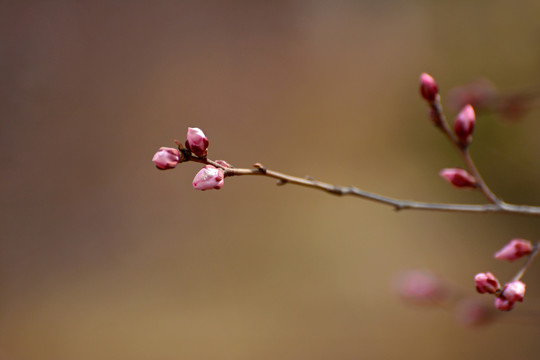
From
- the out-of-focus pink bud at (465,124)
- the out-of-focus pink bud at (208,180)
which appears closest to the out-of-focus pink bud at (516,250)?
the out-of-focus pink bud at (465,124)

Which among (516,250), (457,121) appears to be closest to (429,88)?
(457,121)

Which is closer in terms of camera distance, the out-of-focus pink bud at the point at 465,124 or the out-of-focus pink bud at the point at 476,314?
the out-of-focus pink bud at the point at 465,124

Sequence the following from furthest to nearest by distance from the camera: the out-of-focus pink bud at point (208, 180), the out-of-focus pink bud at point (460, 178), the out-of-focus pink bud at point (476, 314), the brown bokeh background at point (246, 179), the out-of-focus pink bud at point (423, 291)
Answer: the brown bokeh background at point (246, 179)
the out-of-focus pink bud at point (423, 291)
the out-of-focus pink bud at point (476, 314)
the out-of-focus pink bud at point (460, 178)
the out-of-focus pink bud at point (208, 180)

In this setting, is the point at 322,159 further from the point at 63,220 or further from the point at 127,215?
the point at 63,220

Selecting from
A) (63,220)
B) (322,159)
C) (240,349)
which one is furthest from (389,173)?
(63,220)

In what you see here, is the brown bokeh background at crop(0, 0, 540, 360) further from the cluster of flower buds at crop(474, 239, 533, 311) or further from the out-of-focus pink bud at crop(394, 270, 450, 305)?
the cluster of flower buds at crop(474, 239, 533, 311)

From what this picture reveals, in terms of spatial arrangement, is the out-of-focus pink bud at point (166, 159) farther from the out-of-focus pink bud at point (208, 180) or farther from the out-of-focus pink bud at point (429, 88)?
the out-of-focus pink bud at point (429, 88)

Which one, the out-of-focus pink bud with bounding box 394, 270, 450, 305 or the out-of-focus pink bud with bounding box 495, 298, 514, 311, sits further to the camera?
the out-of-focus pink bud with bounding box 394, 270, 450, 305

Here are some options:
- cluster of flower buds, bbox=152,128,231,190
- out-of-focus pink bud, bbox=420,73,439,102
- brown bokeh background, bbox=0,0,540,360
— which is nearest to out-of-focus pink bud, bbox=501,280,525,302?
out-of-focus pink bud, bbox=420,73,439,102
